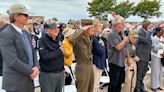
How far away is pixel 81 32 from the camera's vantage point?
5.30m

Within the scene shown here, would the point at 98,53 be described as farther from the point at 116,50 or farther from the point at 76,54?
the point at 76,54

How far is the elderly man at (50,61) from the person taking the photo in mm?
4547

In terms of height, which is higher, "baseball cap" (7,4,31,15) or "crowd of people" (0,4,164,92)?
"baseball cap" (7,4,31,15)

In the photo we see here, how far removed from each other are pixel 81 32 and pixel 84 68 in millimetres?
597

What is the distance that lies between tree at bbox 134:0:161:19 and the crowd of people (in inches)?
1544

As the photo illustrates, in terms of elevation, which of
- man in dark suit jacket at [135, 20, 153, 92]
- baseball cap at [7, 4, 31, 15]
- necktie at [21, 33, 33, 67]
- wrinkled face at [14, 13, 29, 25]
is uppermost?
baseball cap at [7, 4, 31, 15]

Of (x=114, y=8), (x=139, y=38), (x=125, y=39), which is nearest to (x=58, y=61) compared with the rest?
(x=125, y=39)

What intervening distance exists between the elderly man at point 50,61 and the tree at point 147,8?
42.1 m

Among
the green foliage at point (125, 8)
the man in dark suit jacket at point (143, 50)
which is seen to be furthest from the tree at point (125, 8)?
the man in dark suit jacket at point (143, 50)

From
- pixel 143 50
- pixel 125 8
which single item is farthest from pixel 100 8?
pixel 143 50

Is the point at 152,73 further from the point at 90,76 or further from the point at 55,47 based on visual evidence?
the point at 55,47

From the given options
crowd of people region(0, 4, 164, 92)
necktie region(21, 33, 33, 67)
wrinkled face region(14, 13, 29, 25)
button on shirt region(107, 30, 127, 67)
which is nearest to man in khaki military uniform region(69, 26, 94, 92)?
crowd of people region(0, 4, 164, 92)

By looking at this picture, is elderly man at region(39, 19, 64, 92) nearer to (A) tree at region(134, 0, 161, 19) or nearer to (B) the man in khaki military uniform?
(B) the man in khaki military uniform

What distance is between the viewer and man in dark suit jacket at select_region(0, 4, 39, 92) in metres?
3.50
